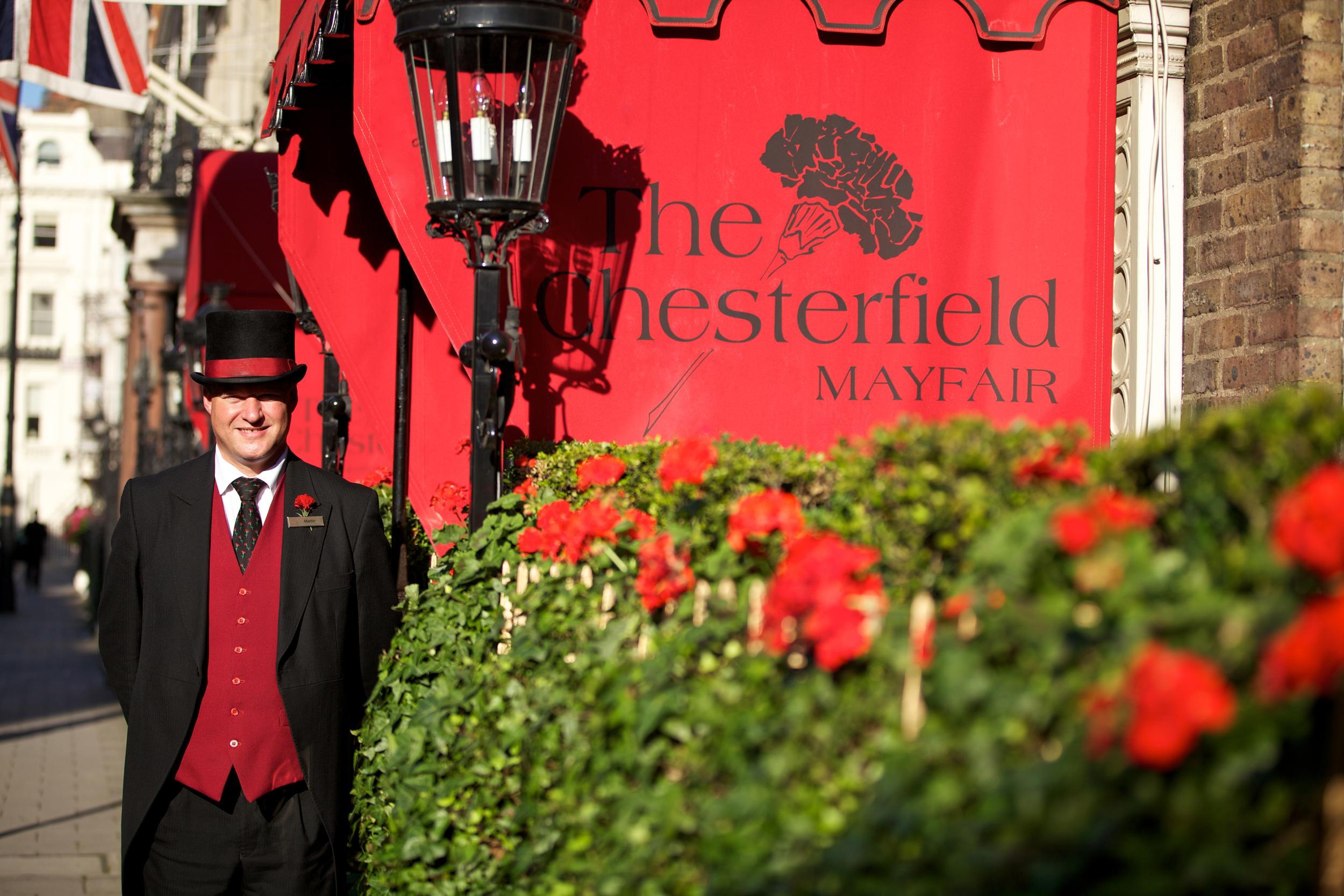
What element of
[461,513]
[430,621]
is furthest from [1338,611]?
[461,513]

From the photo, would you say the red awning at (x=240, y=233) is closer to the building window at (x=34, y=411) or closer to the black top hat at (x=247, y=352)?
the black top hat at (x=247, y=352)

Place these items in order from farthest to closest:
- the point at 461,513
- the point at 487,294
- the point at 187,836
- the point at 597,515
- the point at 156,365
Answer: the point at 156,365 → the point at 461,513 → the point at 487,294 → the point at 187,836 → the point at 597,515

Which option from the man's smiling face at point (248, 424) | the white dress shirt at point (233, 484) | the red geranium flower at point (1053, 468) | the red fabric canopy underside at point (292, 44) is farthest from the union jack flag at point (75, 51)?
the red geranium flower at point (1053, 468)

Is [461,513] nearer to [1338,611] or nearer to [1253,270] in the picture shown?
[1253,270]

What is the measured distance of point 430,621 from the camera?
3.79 meters

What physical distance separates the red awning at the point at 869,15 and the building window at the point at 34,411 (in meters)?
64.5

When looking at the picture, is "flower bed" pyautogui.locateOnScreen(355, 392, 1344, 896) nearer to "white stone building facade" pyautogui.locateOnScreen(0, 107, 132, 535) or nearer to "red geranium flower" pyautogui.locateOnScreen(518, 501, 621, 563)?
"red geranium flower" pyautogui.locateOnScreen(518, 501, 621, 563)

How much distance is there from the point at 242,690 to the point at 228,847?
41 centimetres

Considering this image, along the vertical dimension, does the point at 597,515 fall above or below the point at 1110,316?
below

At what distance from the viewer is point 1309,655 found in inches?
59.2

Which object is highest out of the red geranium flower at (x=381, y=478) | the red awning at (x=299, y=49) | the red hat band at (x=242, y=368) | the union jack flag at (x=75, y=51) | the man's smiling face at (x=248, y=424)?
the union jack flag at (x=75, y=51)

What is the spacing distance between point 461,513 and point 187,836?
1380 mm

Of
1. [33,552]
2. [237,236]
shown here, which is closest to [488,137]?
[237,236]

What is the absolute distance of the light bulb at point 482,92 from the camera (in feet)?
→ 12.9
